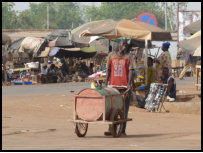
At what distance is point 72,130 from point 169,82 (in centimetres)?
559

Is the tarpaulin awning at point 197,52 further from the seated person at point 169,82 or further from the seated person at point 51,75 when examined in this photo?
the seated person at point 51,75

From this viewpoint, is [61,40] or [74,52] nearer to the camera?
[61,40]

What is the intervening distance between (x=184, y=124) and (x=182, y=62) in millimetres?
25386

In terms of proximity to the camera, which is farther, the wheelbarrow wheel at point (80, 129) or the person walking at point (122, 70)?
the person walking at point (122, 70)

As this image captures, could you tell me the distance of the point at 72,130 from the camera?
11039 mm

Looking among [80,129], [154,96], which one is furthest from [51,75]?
[80,129]

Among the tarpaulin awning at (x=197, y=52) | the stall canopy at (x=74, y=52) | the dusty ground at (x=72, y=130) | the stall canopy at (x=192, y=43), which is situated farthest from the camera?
the stall canopy at (x=74, y=52)

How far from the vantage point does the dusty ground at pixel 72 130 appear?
839cm

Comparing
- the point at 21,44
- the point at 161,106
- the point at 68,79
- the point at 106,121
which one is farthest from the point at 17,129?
the point at 21,44

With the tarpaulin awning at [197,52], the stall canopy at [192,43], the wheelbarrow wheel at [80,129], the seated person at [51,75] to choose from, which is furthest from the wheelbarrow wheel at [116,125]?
the seated person at [51,75]

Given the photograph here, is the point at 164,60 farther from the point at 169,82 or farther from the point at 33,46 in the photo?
the point at 33,46

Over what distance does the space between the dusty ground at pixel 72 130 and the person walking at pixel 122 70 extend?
83 centimetres

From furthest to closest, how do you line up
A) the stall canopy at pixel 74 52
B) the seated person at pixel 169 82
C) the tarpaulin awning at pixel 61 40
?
the stall canopy at pixel 74 52
the tarpaulin awning at pixel 61 40
the seated person at pixel 169 82

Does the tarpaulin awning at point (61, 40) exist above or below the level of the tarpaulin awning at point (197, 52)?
above
